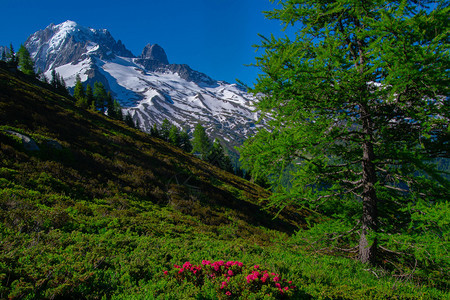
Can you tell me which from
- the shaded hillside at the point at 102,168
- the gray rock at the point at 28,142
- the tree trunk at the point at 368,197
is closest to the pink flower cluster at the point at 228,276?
the tree trunk at the point at 368,197

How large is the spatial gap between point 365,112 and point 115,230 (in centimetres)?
811

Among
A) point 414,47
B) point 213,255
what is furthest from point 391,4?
point 213,255

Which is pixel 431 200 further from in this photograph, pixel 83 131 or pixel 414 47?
pixel 83 131

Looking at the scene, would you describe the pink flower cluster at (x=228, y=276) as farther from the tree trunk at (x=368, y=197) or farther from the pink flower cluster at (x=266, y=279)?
the tree trunk at (x=368, y=197)

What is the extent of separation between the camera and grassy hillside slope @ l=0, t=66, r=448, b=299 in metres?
3.67

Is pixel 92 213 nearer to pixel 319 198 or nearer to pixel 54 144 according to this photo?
pixel 54 144

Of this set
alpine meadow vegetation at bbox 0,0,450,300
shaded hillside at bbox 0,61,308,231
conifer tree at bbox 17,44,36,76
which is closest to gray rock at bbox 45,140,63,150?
shaded hillside at bbox 0,61,308,231

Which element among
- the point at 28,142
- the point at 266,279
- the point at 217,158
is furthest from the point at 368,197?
the point at 217,158

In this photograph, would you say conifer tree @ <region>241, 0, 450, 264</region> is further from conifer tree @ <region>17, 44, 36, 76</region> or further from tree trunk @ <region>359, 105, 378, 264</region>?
conifer tree @ <region>17, 44, 36, 76</region>

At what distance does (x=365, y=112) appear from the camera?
5.32m

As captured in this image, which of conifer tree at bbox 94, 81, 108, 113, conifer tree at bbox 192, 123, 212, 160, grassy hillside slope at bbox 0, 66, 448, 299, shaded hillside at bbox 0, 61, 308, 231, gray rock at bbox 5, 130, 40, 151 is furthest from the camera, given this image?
conifer tree at bbox 94, 81, 108, 113

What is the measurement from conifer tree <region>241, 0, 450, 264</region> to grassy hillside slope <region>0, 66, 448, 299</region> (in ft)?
4.95

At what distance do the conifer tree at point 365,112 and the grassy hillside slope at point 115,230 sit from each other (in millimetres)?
1508

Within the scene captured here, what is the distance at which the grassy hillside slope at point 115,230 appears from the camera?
3668mm
